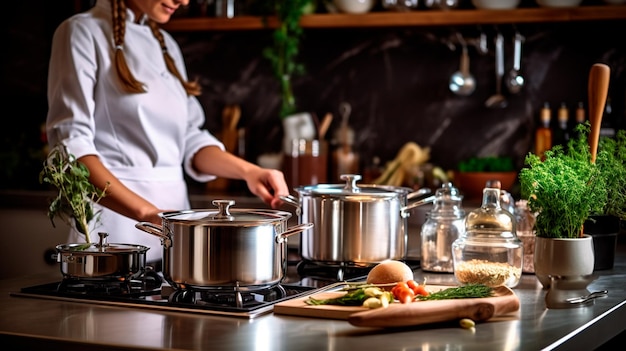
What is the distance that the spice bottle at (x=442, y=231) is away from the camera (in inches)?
82.4

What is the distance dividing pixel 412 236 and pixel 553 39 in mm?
1112

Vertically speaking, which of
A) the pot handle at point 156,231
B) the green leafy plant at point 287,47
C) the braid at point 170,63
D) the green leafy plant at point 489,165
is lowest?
the pot handle at point 156,231

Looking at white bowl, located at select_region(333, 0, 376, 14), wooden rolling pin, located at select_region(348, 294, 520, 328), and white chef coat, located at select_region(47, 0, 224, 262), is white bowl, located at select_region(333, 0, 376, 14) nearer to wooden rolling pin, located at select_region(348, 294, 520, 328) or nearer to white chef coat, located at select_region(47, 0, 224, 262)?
white chef coat, located at select_region(47, 0, 224, 262)

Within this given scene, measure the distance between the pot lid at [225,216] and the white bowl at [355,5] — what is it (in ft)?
8.10

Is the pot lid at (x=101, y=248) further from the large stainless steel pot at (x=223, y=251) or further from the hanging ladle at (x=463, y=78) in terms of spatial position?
the hanging ladle at (x=463, y=78)

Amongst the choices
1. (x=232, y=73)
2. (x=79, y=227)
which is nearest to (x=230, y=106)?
(x=232, y=73)

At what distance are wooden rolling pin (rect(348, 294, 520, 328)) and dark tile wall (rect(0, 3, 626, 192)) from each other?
264cm

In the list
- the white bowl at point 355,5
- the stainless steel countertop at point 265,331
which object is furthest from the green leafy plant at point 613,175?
the white bowl at point 355,5

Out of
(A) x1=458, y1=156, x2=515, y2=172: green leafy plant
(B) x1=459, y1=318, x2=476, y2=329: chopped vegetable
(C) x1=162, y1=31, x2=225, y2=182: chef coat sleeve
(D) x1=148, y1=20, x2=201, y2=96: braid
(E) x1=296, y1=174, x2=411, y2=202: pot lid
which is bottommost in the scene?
(B) x1=459, y1=318, x2=476, y2=329: chopped vegetable

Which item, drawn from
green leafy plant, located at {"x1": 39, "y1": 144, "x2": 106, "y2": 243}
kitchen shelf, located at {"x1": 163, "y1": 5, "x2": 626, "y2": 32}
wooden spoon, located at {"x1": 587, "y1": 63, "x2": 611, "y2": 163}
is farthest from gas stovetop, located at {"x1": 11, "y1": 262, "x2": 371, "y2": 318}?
kitchen shelf, located at {"x1": 163, "y1": 5, "x2": 626, "y2": 32}

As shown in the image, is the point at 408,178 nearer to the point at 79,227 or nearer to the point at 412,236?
the point at 412,236

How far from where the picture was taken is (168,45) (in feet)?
9.77

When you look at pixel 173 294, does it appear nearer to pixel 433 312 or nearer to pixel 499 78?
pixel 433 312

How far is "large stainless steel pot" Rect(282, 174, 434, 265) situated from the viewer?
1936mm
